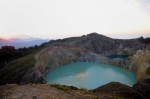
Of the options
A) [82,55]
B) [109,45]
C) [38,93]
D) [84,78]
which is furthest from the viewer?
[109,45]

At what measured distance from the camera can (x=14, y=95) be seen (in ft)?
54.5

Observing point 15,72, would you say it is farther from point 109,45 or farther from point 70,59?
point 109,45

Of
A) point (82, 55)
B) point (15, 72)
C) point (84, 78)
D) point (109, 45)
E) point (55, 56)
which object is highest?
point (109, 45)

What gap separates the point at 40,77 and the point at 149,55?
33485 millimetres

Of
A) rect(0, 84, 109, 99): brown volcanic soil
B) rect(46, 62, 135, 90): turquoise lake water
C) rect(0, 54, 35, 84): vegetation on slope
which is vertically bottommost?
rect(46, 62, 135, 90): turquoise lake water

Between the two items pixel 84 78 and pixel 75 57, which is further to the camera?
pixel 75 57

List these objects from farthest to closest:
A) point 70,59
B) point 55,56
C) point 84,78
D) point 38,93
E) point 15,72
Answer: point 70,59 < point 55,56 < point 84,78 < point 15,72 < point 38,93

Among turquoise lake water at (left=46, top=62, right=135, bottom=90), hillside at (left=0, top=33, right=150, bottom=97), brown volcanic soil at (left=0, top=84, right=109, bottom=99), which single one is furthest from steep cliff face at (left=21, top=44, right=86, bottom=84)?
brown volcanic soil at (left=0, top=84, right=109, bottom=99)

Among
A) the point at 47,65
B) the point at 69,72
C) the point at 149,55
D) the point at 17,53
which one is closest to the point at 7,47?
the point at 17,53

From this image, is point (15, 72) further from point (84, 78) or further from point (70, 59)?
point (70, 59)

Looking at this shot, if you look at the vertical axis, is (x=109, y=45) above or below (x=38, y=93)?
above

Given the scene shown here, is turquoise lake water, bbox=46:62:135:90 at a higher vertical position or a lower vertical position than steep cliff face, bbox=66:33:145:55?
lower

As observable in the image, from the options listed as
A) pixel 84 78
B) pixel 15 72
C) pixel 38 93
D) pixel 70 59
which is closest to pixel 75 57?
pixel 70 59

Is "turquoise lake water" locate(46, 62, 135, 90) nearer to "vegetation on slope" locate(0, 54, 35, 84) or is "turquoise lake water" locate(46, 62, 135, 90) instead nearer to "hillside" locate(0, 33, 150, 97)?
"hillside" locate(0, 33, 150, 97)
